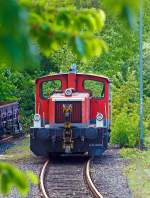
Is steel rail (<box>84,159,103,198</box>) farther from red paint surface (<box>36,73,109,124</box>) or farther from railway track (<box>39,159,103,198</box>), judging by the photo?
red paint surface (<box>36,73,109,124</box>)

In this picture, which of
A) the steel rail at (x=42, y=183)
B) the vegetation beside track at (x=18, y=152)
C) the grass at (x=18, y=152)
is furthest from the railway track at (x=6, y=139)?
the steel rail at (x=42, y=183)

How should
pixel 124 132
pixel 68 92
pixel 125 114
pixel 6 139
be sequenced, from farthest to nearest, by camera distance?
pixel 6 139 < pixel 125 114 < pixel 124 132 < pixel 68 92

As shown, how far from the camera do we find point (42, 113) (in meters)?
19.4

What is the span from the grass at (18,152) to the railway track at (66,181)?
1540 millimetres

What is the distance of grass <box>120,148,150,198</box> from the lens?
13053mm

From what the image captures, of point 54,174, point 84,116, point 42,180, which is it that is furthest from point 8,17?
point 84,116

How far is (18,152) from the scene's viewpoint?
21.5m

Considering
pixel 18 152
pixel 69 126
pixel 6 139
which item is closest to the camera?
pixel 69 126

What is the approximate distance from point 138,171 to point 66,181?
2278 millimetres

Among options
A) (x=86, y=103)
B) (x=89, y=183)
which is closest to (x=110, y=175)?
(x=89, y=183)

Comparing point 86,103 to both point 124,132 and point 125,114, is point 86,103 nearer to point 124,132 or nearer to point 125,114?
point 124,132

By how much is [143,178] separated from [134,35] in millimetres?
18508

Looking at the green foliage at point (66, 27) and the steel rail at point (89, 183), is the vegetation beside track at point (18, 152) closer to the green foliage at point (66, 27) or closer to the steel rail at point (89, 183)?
the steel rail at point (89, 183)

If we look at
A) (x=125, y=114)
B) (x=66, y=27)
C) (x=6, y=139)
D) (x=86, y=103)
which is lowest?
(x=6, y=139)
